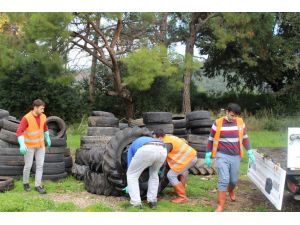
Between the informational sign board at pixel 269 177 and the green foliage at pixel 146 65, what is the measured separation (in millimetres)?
8864

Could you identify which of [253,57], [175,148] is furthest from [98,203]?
[253,57]

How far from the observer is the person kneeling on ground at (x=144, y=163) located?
25.1 feet

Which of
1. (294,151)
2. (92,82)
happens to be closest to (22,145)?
(294,151)

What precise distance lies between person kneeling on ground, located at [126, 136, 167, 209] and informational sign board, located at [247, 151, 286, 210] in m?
Answer: 1.59

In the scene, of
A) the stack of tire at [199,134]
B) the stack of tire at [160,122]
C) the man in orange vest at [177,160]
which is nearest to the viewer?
the man in orange vest at [177,160]

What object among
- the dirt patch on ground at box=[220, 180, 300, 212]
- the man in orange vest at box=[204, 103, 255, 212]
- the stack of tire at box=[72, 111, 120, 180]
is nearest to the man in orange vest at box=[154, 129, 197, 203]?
the man in orange vest at box=[204, 103, 255, 212]

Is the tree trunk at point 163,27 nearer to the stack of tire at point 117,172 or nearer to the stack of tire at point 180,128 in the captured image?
the stack of tire at point 180,128

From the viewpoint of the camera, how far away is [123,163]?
340 inches

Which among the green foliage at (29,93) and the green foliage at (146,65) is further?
the green foliage at (29,93)

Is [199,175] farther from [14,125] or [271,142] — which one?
[271,142]

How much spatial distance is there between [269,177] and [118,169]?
262 cm

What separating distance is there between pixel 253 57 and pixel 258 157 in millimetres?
15951

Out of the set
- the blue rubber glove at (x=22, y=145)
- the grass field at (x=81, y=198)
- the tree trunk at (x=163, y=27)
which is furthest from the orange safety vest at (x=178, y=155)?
the tree trunk at (x=163, y=27)

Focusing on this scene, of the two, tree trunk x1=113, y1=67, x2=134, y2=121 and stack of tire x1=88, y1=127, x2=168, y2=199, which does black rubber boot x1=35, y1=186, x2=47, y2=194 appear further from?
tree trunk x1=113, y1=67, x2=134, y2=121
